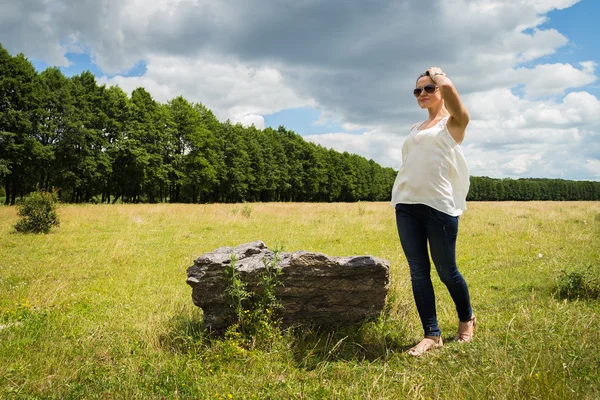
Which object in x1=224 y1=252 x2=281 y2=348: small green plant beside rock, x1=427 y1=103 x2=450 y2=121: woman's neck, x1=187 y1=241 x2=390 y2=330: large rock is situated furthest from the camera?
x1=187 y1=241 x2=390 y2=330: large rock

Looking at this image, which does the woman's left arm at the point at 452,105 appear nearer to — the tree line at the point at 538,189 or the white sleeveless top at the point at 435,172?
the white sleeveless top at the point at 435,172

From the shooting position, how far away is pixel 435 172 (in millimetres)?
3217

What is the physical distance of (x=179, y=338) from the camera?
A: 409 cm

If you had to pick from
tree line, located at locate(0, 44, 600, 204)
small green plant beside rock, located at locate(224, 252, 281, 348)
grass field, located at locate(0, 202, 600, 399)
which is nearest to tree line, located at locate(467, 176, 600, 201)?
tree line, located at locate(0, 44, 600, 204)

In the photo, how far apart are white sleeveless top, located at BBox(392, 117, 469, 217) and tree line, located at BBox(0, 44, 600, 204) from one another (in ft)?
106

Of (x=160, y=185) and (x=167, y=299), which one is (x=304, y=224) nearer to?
(x=167, y=299)

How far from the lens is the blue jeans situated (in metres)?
3.27

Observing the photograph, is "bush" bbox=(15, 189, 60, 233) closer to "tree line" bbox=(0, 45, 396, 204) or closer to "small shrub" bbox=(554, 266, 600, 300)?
"tree line" bbox=(0, 45, 396, 204)

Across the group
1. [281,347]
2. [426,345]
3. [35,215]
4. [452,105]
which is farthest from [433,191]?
[35,215]

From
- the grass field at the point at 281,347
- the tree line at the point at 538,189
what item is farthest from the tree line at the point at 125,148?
the tree line at the point at 538,189

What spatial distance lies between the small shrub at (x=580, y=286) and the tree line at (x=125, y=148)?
33.1m

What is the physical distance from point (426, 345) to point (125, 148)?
3927 centimetres

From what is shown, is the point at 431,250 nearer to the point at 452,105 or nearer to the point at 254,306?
the point at 452,105

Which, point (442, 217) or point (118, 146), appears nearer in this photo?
point (442, 217)
